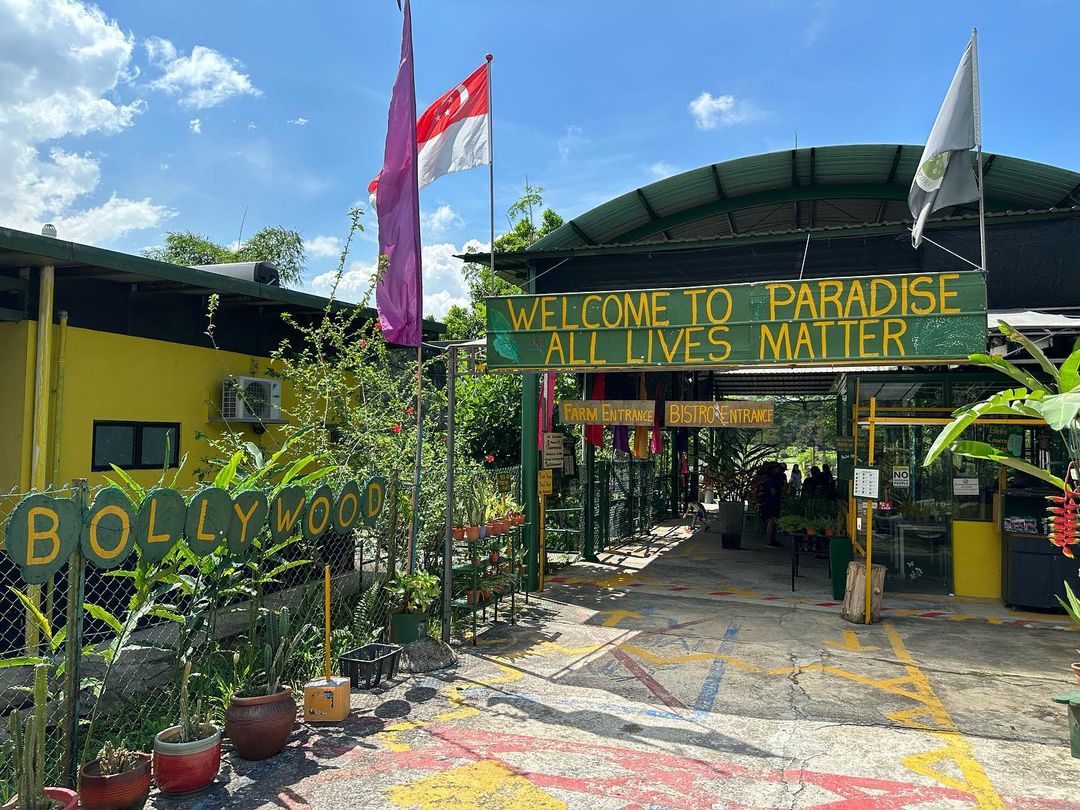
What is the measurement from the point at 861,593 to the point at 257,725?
760 centimetres

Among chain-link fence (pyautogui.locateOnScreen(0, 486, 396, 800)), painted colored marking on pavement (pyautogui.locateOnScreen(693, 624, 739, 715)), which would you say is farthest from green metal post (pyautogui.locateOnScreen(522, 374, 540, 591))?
painted colored marking on pavement (pyautogui.locateOnScreen(693, 624, 739, 715))

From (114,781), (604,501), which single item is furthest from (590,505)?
(114,781)

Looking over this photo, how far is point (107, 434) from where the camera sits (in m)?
8.29

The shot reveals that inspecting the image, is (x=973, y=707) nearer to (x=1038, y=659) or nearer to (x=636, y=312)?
(x=1038, y=659)

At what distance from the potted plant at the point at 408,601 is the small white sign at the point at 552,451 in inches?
171

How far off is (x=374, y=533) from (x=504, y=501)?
2.22 m

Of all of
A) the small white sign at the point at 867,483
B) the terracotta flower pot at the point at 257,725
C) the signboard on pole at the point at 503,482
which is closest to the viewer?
the terracotta flower pot at the point at 257,725

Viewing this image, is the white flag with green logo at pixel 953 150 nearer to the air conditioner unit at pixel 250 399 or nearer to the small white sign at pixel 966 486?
the small white sign at pixel 966 486

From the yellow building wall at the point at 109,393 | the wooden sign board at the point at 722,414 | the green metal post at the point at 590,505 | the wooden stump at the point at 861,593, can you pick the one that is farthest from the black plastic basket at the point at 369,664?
the green metal post at the point at 590,505

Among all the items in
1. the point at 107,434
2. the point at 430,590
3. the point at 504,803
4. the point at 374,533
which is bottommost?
the point at 504,803

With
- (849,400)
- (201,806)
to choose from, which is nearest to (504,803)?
(201,806)

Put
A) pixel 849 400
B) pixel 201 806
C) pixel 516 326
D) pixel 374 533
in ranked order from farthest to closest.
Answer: pixel 849 400, pixel 516 326, pixel 374 533, pixel 201 806

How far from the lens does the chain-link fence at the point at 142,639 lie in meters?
4.75

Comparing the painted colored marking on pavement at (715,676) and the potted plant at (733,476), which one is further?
the potted plant at (733,476)
